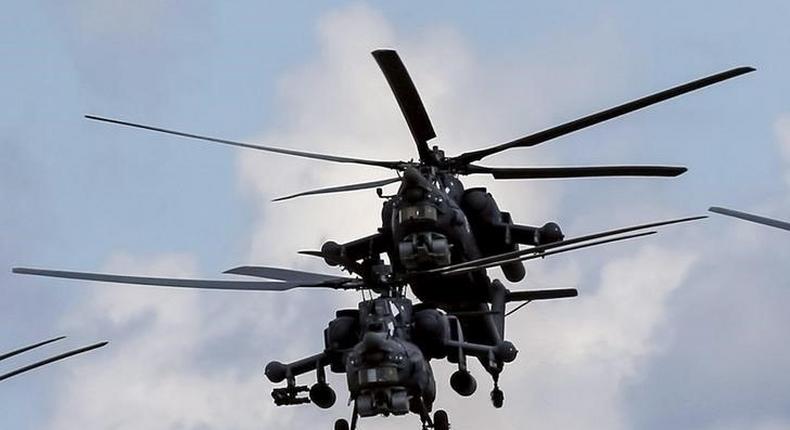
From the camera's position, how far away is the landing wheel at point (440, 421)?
43281mm

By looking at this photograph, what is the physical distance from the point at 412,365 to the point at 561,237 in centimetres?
820

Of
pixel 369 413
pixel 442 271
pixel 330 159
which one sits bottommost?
pixel 369 413

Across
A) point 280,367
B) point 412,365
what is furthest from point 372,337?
point 280,367

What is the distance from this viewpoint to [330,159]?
153 feet

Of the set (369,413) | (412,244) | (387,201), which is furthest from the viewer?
(387,201)

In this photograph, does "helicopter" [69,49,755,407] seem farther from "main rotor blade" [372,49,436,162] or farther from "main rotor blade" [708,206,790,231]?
"main rotor blade" [708,206,790,231]

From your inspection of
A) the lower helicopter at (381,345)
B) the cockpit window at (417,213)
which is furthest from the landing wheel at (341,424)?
the cockpit window at (417,213)

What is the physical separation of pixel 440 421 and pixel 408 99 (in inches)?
323

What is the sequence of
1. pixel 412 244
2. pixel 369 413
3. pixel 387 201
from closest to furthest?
pixel 369 413
pixel 412 244
pixel 387 201

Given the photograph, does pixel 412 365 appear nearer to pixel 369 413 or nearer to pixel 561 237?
pixel 369 413

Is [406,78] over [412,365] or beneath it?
over

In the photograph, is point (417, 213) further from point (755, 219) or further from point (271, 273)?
point (755, 219)

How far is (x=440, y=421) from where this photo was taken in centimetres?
4338

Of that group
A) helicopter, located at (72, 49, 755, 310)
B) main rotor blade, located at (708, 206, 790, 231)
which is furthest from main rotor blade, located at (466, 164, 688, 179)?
main rotor blade, located at (708, 206, 790, 231)
